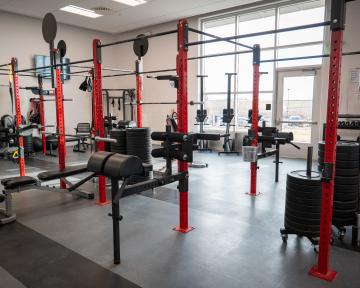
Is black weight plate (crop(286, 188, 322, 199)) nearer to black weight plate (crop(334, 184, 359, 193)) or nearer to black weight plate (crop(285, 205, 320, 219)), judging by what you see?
black weight plate (crop(285, 205, 320, 219))

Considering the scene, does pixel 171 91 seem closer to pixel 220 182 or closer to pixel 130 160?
pixel 220 182

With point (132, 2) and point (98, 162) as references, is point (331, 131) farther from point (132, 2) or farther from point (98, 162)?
point (132, 2)

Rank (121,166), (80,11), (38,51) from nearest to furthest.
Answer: (121,166)
(80,11)
(38,51)

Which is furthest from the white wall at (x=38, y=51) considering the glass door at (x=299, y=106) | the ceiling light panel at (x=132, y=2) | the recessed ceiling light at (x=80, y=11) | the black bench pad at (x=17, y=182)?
the glass door at (x=299, y=106)

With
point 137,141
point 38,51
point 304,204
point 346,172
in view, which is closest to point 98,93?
point 137,141

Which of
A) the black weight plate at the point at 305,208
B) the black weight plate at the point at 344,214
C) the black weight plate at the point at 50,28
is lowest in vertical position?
the black weight plate at the point at 344,214

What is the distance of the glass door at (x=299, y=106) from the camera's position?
24.7 feet

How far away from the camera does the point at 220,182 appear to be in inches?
213

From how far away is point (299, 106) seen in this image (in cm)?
780

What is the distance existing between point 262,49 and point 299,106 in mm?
1824

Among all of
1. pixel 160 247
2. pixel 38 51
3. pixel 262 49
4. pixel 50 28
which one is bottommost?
pixel 160 247

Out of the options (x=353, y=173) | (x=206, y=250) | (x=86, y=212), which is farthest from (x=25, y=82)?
(x=353, y=173)

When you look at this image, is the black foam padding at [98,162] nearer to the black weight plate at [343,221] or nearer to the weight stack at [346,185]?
the weight stack at [346,185]

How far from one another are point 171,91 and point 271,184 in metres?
5.73
